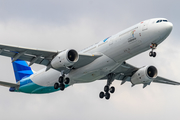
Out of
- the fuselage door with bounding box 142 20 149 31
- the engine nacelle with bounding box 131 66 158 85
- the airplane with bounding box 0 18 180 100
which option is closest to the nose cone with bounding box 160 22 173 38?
the airplane with bounding box 0 18 180 100

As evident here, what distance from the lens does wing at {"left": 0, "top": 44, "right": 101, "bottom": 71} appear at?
35.3 meters

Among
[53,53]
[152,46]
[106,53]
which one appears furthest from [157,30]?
[53,53]

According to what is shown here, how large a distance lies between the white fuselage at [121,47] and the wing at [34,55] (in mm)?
661

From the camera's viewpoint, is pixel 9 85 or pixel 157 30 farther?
pixel 9 85

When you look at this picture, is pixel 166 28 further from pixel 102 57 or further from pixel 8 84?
pixel 8 84

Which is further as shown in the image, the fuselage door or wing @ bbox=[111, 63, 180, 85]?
wing @ bbox=[111, 63, 180, 85]

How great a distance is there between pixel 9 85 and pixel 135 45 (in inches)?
751

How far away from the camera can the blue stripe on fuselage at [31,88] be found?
4362 cm

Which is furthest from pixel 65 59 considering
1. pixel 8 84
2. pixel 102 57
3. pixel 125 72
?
pixel 8 84

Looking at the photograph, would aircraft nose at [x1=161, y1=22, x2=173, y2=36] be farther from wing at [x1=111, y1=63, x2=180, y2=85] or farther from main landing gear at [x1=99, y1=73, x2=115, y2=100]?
main landing gear at [x1=99, y1=73, x2=115, y2=100]

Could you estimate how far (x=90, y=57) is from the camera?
1428 inches

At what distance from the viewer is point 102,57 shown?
36.1 metres

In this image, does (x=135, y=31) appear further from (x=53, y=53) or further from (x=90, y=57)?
(x=53, y=53)

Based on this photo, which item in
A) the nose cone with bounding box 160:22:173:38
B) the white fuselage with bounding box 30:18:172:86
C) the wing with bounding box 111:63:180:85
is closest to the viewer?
the nose cone with bounding box 160:22:173:38
